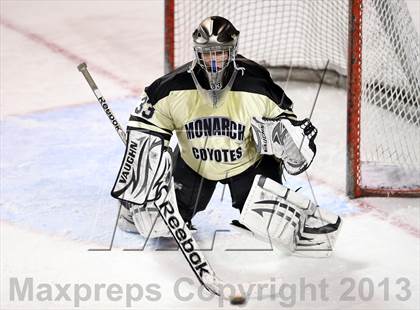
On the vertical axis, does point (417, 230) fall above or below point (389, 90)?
below

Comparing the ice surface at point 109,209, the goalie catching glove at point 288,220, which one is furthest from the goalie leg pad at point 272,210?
the ice surface at point 109,209

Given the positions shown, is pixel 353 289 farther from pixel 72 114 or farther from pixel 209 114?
pixel 72 114

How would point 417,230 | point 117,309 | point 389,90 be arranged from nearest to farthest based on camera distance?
point 117,309, point 417,230, point 389,90

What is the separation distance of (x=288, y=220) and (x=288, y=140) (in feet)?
0.88

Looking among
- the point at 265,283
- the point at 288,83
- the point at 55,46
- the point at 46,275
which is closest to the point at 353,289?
the point at 265,283

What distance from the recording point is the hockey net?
3.85m

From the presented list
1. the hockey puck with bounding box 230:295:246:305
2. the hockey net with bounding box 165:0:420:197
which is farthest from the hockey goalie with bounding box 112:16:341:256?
the hockey net with bounding box 165:0:420:197

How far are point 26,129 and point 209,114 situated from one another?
1419 millimetres

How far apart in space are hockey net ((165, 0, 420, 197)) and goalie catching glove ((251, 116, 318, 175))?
0.60m

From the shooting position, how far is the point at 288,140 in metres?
3.27

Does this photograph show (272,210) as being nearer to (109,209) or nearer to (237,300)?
(237,300)

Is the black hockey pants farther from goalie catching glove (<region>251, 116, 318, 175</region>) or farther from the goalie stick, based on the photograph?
the goalie stick

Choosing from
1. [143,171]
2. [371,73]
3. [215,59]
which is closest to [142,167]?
[143,171]

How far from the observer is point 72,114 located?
15.5 ft
